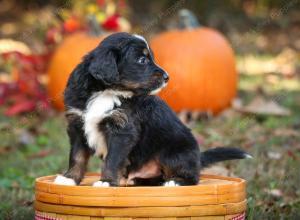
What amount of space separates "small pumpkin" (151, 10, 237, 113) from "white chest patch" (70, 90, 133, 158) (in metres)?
3.79

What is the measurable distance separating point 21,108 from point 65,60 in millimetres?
769

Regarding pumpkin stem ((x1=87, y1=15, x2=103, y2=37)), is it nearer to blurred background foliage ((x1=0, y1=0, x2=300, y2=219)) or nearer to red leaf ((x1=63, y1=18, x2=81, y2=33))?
blurred background foliage ((x1=0, y1=0, x2=300, y2=219))

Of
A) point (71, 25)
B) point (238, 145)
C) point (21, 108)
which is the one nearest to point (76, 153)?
point (238, 145)

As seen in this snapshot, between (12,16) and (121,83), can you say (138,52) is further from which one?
(12,16)

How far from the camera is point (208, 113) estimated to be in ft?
23.4

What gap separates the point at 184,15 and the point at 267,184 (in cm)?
326

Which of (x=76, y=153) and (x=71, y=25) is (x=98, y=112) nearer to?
(x=76, y=153)

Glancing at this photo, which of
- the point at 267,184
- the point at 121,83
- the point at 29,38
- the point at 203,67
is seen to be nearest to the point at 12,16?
the point at 29,38

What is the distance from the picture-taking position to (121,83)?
10.3ft

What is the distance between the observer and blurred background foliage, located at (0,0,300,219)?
4.59m

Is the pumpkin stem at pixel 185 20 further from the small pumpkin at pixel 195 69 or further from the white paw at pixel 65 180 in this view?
the white paw at pixel 65 180

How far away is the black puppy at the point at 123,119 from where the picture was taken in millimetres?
3102

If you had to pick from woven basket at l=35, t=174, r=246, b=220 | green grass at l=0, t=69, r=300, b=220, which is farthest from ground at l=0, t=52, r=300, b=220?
woven basket at l=35, t=174, r=246, b=220

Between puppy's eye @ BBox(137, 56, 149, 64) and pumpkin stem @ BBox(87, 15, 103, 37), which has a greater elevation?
puppy's eye @ BBox(137, 56, 149, 64)
